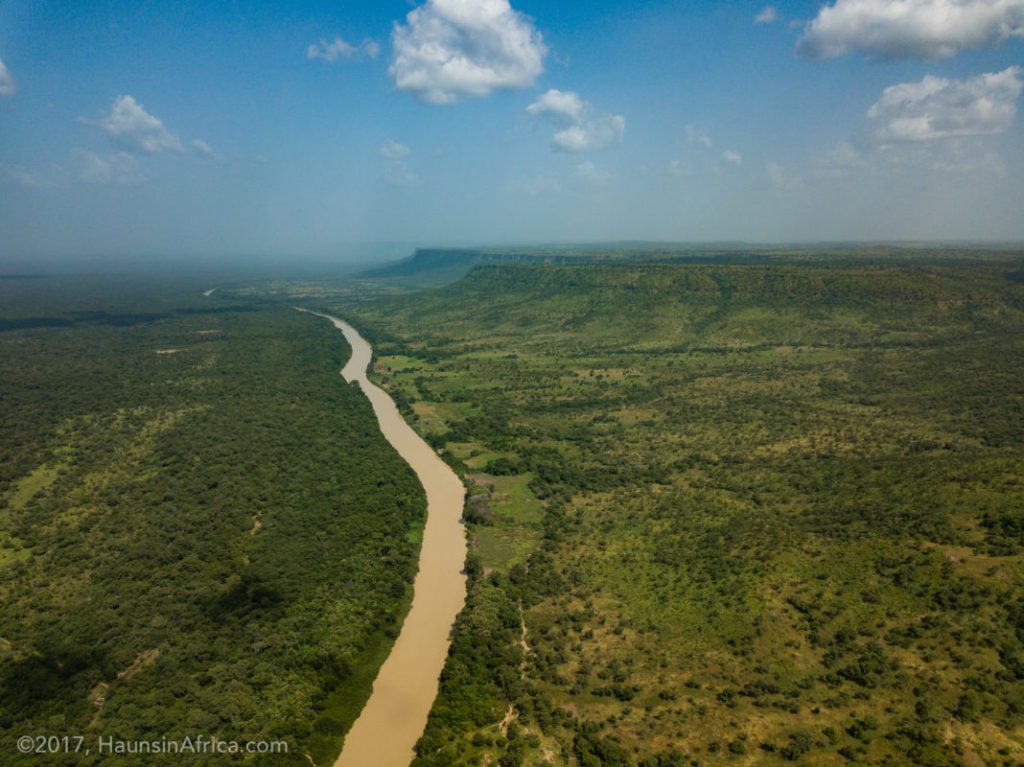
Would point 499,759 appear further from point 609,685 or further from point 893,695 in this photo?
point 893,695

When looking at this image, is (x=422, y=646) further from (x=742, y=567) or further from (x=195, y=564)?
(x=742, y=567)

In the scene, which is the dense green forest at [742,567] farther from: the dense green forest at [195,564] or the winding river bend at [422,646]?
→ the dense green forest at [195,564]

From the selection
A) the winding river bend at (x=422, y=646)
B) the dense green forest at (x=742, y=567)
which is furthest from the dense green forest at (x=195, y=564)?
the dense green forest at (x=742, y=567)

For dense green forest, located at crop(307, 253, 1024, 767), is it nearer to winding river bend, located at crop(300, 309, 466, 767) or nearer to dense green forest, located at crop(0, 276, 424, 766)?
winding river bend, located at crop(300, 309, 466, 767)

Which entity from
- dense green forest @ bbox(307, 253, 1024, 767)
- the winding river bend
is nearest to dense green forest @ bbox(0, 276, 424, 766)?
the winding river bend

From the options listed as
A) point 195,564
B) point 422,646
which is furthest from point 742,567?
point 195,564

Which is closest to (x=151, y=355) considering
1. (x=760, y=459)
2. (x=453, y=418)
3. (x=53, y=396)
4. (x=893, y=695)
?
(x=53, y=396)

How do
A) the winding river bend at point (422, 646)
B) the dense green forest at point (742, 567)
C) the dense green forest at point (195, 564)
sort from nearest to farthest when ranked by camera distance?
the dense green forest at point (742, 567) → the winding river bend at point (422, 646) → the dense green forest at point (195, 564)
